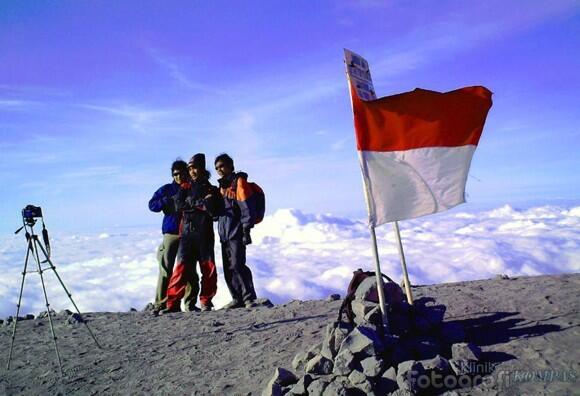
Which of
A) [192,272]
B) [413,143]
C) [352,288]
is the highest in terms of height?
[413,143]

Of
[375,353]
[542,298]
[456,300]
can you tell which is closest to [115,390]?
[375,353]

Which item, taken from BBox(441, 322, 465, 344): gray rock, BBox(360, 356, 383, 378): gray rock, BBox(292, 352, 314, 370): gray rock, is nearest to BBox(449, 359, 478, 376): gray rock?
BBox(360, 356, 383, 378): gray rock

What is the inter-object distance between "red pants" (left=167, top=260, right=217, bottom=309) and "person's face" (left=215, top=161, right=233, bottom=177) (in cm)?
195

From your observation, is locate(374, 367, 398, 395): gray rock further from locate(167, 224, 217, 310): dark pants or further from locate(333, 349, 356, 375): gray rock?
locate(167, 224, 217, 310): dark pants

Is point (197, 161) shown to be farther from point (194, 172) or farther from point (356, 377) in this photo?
point (356, 377)

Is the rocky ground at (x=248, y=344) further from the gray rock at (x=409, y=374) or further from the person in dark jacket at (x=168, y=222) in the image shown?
the person in dark jacket at (x=168, y=222)

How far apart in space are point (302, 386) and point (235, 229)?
16.6 feet

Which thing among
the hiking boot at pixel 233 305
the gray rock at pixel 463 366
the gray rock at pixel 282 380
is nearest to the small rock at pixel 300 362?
the gray rock at pixel 282 380

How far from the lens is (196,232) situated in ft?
30.1

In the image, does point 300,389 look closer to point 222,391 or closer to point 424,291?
point 222,391

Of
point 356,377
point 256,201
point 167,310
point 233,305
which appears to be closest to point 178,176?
point 256,201

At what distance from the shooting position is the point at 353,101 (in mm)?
5137

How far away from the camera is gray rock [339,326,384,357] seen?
15.1 ft

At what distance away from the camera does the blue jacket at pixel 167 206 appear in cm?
925
